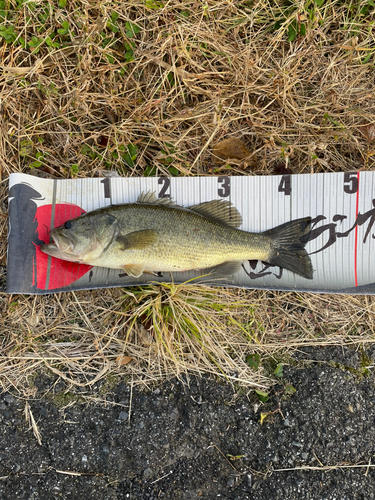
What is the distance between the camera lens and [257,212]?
11.7 ft

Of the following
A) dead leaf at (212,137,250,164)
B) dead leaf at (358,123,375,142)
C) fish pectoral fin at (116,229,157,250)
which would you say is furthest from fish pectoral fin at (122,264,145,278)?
dead leaf at (358,123,375,142)

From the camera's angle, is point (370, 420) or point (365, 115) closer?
point (370, 420)

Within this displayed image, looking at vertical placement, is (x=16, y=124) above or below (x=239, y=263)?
above

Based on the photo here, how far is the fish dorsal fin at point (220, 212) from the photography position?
3.43 meters

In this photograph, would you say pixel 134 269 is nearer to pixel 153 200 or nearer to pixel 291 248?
pixel 153 200

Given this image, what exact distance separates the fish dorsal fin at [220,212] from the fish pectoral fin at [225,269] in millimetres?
402

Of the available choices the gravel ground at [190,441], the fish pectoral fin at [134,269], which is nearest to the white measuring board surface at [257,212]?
the fish pectoral fin at [134,269]

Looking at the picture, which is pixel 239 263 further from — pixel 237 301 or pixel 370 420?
pixel 370 420

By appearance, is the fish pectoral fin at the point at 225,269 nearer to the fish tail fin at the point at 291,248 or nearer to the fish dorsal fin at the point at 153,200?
the fish tail fin at the point at 291,248

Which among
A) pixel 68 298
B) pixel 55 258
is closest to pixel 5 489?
pixel 68 298

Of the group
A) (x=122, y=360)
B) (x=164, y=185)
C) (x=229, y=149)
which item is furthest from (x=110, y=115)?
(x=122, y=360)

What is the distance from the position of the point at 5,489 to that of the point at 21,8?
4.56 meters

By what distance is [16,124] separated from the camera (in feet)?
11.6

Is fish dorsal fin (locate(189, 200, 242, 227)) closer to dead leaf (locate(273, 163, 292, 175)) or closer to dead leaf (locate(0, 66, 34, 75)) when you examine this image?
dead leaf (locate(273, 163, 292, 175))
